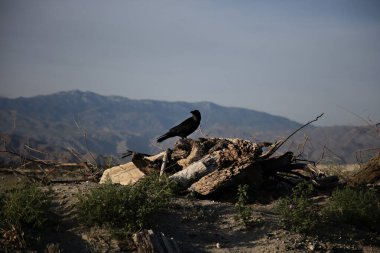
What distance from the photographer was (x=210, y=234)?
6.57 m

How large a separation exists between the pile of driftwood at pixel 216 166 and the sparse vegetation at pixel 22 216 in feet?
5.58

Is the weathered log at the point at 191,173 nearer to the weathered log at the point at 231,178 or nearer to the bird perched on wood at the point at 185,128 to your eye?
the weathered log at the point at 231,178

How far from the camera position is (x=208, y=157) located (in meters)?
8.48

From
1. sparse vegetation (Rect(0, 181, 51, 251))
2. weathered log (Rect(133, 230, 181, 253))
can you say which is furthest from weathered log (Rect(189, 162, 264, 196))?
sparse vegetation (Rect(0, 181, 51, 251))

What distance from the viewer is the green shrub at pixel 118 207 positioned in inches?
250

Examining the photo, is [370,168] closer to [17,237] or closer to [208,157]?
[208,157]

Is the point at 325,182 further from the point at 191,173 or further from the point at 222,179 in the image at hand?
the point at 191,173

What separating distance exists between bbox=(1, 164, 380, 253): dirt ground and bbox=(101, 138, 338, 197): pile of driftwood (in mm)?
779

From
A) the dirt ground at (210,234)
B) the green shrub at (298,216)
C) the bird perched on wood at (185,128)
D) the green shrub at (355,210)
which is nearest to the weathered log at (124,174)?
the bird perched on wood at (185,128)

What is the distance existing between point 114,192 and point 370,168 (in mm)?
5497

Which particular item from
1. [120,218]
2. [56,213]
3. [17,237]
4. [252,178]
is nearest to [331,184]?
[252,178]

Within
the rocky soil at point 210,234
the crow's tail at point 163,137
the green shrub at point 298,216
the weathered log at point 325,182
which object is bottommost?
the rocky soil at point 210,234

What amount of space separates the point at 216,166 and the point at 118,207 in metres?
2.49

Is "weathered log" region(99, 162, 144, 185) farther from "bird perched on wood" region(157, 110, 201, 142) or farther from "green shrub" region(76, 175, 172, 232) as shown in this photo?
"green shrub" region(76, 175, 172, 232)
